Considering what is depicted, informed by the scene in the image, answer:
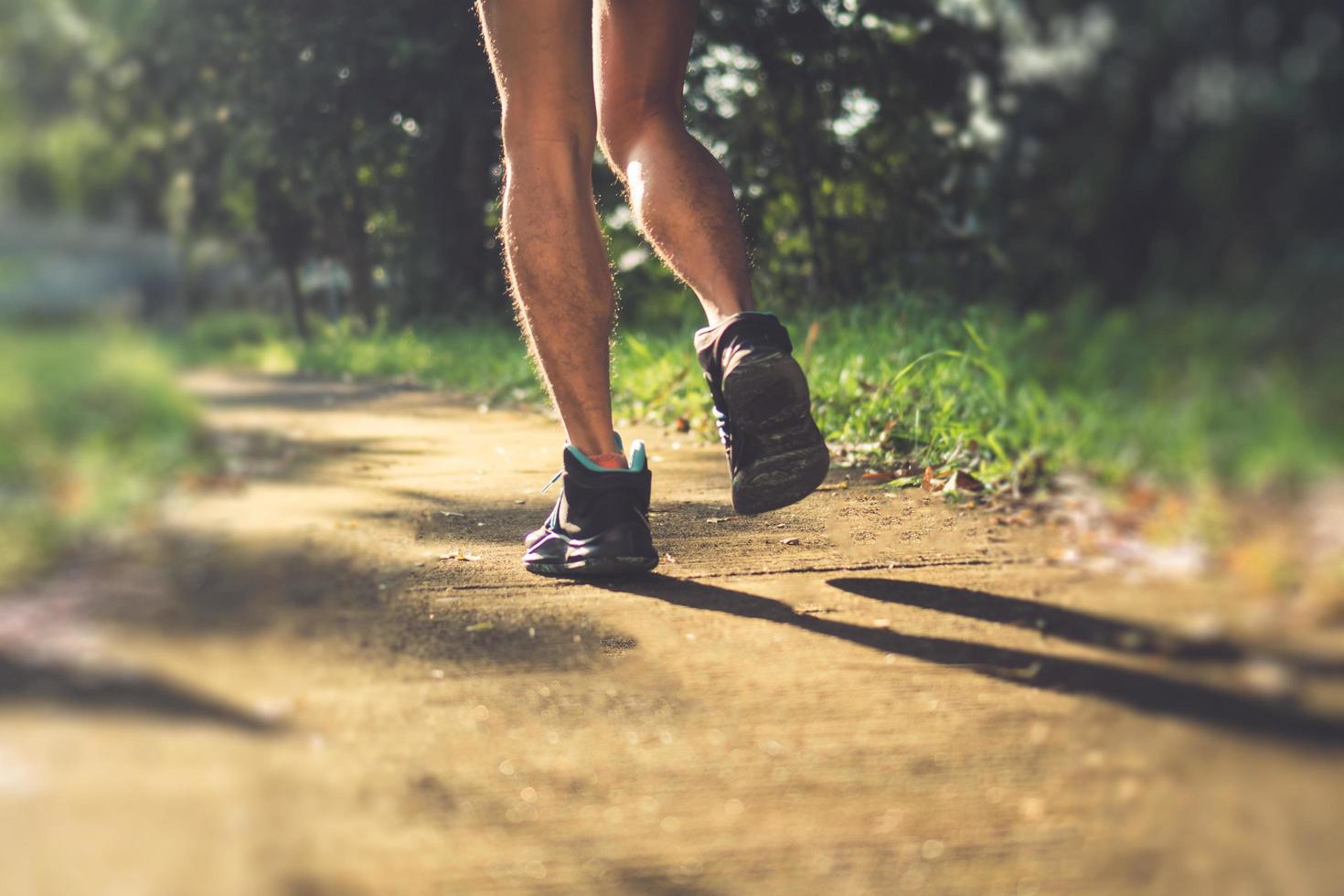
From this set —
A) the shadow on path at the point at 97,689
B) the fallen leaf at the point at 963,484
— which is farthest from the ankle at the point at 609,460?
the shadow on path at the point at 97,689

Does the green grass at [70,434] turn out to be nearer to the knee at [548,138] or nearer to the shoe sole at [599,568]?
the shoe sole at [599,568]

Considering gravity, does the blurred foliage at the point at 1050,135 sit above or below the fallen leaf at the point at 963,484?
above

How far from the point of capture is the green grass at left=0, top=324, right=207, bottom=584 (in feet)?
1.91

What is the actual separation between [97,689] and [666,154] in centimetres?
160

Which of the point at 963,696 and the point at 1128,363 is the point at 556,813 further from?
the point at 1128,363

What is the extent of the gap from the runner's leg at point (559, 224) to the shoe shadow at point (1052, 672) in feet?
1.15

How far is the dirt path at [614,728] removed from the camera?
2.08 ft

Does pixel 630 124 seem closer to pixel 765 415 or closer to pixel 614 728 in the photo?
pixel 765 415

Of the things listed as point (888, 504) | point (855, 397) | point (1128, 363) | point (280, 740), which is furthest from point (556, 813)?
point (855, 397)

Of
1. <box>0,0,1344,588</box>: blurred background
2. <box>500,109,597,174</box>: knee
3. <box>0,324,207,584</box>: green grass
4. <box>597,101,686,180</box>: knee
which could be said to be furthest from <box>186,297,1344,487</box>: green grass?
<box>597,101,686,180</box>: knee

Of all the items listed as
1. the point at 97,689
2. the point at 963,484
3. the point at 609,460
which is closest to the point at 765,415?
the point at 609,460

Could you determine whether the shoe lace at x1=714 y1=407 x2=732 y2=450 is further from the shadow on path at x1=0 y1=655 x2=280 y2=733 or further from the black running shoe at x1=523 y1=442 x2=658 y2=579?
the shadow on path at x1=0 y1=655 x2=280 y2=733

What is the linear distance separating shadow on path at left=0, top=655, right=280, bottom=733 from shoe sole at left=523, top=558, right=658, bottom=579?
1182 millimetres

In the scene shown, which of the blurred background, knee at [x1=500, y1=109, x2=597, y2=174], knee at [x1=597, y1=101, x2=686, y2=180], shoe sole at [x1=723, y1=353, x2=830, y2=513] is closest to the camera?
the blurred background
